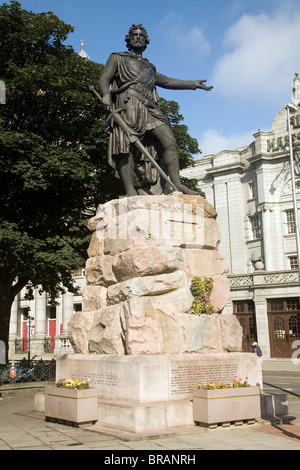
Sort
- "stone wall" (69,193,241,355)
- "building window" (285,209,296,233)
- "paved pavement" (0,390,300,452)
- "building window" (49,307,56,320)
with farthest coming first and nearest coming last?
"building window" (49,307,56,320) → "building window" (285,209,296,233) → "stone wall" (69,193,241,355) → "paved pavement" (0,390,300,452)

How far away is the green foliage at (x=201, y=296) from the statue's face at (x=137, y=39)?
18.5ft

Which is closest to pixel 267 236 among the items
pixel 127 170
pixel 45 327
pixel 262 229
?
pixel 262 229

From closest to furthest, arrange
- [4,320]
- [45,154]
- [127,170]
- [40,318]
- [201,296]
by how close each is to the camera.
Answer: [201,296] → [127,170] → [45,154] → [4,320] → [40,318]

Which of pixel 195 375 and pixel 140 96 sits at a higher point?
pixel 140 96

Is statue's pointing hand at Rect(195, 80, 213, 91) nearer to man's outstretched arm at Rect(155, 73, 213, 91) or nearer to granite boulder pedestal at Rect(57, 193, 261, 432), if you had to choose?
man's outstretched arm at Rect(155, 73, 213, 91)

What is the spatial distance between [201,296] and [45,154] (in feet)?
36.3

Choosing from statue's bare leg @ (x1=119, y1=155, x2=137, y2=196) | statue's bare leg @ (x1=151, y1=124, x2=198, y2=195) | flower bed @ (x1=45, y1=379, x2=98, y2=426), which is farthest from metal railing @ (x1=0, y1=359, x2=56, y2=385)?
statue's bare leg @ (x1=151, y1=124, x2=198, y2=195)

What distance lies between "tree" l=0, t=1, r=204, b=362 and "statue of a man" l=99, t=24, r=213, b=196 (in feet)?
23.2

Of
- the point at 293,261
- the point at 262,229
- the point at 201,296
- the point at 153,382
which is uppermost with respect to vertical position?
the point at 262,229

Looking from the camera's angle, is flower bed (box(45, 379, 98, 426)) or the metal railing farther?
the metal railing

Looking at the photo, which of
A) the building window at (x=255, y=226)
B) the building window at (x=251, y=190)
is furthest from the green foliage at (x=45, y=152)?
the building window at (x=251, y=190)

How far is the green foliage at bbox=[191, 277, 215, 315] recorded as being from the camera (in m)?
9.29

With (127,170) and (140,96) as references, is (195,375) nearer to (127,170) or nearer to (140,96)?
(127,170)

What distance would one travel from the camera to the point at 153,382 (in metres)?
8.21
